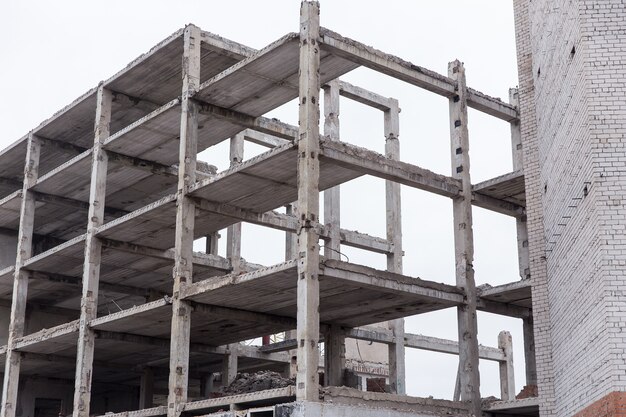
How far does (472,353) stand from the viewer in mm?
18984

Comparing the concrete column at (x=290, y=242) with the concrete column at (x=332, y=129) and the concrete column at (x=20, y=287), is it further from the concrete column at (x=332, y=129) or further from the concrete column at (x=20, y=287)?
the concrete column at (x=20, y=287)

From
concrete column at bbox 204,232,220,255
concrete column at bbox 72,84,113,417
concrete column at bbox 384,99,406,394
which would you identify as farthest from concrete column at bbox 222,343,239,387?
concrete column at bbox 72,84,113,417

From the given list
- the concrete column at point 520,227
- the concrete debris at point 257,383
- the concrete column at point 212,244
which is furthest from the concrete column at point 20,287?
the concrete column at point 520,227

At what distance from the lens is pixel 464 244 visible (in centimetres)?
1962

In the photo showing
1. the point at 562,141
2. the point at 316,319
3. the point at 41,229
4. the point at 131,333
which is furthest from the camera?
the point at 41,229

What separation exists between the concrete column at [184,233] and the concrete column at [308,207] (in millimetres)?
3656

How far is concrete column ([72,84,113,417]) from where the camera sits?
21.4 meters

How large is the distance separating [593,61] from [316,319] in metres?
6.22

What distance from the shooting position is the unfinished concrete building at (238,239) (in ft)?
54.9

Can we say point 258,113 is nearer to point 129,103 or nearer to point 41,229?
point 129,103

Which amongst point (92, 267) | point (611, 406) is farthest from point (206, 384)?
point (611, 406)

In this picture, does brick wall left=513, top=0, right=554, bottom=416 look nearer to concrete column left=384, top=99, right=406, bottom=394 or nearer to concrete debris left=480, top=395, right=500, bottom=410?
concrete debris left=480, top=395, right=500, bottom=410

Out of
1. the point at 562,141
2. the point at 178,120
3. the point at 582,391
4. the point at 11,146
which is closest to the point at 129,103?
the point at 178,120

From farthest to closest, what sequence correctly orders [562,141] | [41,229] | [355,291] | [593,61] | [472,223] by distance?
[41,229], [472,223], [355,291], [562,141], [593,61]
